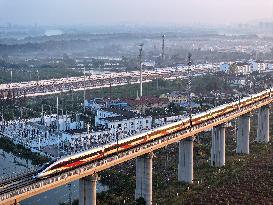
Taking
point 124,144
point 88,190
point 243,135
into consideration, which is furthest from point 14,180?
point 243,135

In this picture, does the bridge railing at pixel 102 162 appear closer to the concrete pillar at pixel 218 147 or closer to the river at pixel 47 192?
the concrete pillar at pixel 218 147

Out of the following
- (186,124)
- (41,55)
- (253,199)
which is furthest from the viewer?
(41,55)

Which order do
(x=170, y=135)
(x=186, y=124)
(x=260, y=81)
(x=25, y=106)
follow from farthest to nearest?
(x=260, y=81)
(x=25, y=106)
(x=186, y=124)
(x=170, y=135)

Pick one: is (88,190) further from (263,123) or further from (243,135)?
(263,123)

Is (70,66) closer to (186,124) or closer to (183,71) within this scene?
(183,71)

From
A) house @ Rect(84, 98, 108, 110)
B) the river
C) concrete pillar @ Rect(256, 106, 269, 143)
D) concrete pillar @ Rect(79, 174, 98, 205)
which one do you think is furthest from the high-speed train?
house @ Rect(84, 98, 108, 110)

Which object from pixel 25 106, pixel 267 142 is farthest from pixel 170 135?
pixel 25 106

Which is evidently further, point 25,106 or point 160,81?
point 160,81
